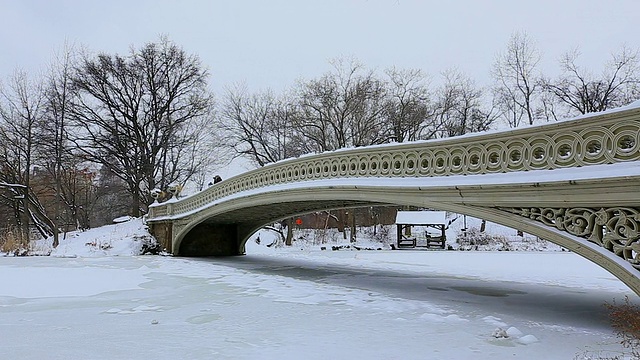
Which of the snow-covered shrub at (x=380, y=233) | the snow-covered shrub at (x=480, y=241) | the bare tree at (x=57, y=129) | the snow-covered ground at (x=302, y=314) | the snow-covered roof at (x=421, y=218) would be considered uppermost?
the bare tree at (x=57, y=129)

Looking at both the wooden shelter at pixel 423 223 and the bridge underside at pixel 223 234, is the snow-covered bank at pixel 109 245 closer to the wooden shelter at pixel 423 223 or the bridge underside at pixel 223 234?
the bridge underside at pixel 223 234

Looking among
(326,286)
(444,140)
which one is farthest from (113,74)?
(444,140)

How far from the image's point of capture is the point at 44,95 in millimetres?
24594

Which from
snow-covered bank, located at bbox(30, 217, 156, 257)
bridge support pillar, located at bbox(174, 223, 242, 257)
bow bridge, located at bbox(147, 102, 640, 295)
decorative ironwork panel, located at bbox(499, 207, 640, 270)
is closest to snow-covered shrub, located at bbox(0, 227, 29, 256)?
snow-covered bank, located at bbox(30, 217, 156, 257)

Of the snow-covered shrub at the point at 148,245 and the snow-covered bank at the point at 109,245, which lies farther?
the snow-covered shrub at the point at 148,245

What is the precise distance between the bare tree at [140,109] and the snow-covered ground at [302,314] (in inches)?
579

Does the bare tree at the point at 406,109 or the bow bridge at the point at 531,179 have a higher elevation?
the bare tree at the point at 406,109

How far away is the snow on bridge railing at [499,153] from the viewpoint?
548cm

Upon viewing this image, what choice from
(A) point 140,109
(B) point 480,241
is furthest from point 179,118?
(B) point 480,241

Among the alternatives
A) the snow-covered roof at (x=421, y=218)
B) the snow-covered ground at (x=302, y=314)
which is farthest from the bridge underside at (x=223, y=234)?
the snow-covered roof at (x=421, y=218)

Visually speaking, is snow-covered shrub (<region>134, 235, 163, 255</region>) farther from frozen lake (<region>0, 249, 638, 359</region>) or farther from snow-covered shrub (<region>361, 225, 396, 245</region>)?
snow-covered shrub (<region>361, 225, 396, 245</region>)

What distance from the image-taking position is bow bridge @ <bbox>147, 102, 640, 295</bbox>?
5352 millimetres

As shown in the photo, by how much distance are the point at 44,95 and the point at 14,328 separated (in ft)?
73.4

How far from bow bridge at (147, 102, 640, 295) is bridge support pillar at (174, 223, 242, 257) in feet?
29.0
